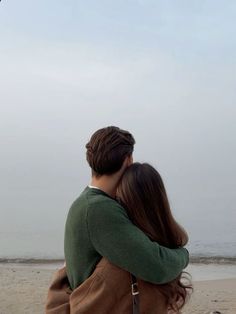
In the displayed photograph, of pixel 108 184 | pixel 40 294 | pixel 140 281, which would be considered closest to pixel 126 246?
pixel 140 281

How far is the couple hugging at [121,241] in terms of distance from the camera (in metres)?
1.96

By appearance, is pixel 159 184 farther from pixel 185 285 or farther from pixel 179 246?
pixel 185 285

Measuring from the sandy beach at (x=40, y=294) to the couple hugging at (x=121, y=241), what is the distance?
5707mm

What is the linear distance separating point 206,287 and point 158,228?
966 centimetres

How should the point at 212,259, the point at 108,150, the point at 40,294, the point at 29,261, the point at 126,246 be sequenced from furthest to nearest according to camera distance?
the point at 29,261
the point at 212,259
the point at 40,294
the point at 108,150
the point at 126,246

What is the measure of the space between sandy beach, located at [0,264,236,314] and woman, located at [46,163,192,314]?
571cm

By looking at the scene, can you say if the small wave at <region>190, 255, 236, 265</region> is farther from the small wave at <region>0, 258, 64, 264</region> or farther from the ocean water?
the small wave at <region>0, 258, 64, 264</region>

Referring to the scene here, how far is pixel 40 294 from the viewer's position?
910cm

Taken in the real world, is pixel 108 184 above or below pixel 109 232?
above

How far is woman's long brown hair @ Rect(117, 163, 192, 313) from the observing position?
6.63 feet

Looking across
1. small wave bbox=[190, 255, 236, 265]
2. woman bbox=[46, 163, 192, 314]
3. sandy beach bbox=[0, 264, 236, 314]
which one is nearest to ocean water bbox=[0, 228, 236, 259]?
small wave bbox=[190, 255, 236, 265]

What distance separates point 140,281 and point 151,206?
28cm

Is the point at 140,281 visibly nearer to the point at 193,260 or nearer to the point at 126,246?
the point at 126,246

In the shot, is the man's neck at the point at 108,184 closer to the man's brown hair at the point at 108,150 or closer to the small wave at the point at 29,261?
the man's brown hair at the point at 108,150
